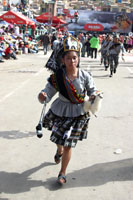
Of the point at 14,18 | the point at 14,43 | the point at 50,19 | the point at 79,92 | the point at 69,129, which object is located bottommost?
the point at 50,19

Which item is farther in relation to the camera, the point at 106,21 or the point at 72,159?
the point at 106,21

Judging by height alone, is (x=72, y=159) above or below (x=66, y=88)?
below

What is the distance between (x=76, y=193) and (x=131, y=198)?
617 mm

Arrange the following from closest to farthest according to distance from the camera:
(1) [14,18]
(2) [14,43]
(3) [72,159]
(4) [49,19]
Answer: (3) [72,159]
(2) [14,43]
(1) [14,18]
(4) [49,19]

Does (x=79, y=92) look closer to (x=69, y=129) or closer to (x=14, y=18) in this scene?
(x=69, y=129)

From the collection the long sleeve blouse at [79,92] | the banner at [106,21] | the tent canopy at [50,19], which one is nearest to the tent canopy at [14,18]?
the tent canopy at [50,19]

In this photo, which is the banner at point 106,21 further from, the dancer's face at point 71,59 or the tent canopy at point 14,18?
the dancer's face at point 71,59

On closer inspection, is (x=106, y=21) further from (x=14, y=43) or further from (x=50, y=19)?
(x=14, y=43)

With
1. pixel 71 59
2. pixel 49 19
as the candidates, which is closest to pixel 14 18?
pixel 49 19

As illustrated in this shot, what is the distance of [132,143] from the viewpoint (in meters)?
5.40

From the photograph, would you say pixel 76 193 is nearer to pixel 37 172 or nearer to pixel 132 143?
pixel 37 172

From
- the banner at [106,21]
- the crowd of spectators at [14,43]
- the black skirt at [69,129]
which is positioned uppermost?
the black skirt at [69,129]

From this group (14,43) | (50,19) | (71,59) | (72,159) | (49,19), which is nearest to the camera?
(71,59)

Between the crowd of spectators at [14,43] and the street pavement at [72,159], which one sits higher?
the street pavement at [72,159]
